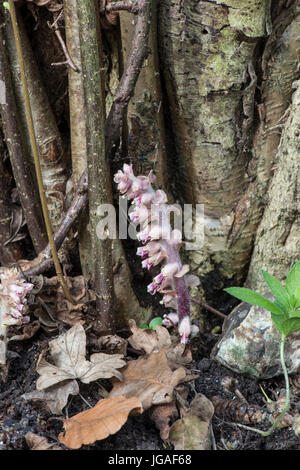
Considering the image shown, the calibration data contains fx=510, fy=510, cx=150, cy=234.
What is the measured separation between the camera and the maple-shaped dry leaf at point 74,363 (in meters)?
1.63

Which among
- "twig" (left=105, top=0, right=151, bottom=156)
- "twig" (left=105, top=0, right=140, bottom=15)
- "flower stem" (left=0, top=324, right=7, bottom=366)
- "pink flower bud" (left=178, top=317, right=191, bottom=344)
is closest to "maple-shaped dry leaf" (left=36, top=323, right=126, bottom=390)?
"flower stem" (left=0, top=324, right=7, bottom=366)

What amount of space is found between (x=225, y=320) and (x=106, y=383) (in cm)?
59

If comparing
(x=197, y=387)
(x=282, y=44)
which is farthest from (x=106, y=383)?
(x=282, y=44)

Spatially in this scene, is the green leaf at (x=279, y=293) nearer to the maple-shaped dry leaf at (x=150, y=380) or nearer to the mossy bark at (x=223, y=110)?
the maple-shaped dry leaf at (x=150, y=380)

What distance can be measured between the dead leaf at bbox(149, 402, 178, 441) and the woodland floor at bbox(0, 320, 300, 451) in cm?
3

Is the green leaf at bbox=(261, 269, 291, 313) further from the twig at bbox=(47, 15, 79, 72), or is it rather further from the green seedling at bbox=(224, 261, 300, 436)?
the twig at bbox=(47, 15, 79, 72)

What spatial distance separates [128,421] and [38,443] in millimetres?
276

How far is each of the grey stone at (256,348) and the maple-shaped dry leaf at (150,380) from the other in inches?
12.5

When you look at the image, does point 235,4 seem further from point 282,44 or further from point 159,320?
point 159,320

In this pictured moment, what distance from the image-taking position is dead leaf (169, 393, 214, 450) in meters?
1.48

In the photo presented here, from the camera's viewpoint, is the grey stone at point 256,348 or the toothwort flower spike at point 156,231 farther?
the grey stone at point 256,348

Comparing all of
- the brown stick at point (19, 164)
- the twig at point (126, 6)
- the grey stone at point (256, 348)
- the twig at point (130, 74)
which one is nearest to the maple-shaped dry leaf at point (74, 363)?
the grey stone at point (256, 348)

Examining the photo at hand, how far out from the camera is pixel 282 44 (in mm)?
1914

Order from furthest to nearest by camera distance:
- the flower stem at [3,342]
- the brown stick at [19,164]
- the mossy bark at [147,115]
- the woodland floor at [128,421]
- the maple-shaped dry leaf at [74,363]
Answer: the brown stick at [19,164] < the mossy bark at [147,115] < the flower stem at [3,342] < the maple-shaped dry leaf at [74,363] < the woodland floor at [128,421]
